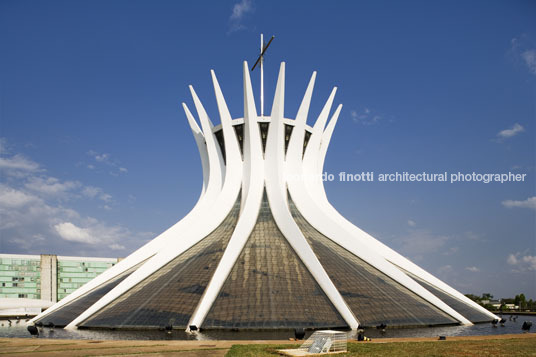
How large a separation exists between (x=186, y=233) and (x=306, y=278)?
1090 cm

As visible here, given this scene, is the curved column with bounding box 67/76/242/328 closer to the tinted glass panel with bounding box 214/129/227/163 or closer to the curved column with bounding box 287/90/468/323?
the tinted glass panel with bounding box 214/129/227/163

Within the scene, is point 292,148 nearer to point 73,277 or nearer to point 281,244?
point 281,244

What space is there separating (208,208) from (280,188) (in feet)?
22.4

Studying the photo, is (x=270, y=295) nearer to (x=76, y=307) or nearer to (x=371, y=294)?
(x=371, y=294)

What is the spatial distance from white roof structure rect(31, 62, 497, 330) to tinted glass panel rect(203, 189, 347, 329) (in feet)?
0.21

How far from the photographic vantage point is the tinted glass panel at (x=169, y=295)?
22.9m

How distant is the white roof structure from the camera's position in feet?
75.9

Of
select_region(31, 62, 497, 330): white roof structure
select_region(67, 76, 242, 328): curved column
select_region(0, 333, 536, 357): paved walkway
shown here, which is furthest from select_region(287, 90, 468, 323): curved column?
select_region(0, 333, 536, 357): paved walkway

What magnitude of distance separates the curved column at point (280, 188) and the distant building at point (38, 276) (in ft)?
126

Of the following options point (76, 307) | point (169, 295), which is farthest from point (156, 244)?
point (169, 295)

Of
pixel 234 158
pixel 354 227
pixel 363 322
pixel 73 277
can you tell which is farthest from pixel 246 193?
pixel 73 277

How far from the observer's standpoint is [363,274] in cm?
2731

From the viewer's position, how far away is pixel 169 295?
24.7 meters

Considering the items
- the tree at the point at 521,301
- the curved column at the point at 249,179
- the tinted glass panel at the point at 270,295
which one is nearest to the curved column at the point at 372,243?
the curved column at the point at 249,179
